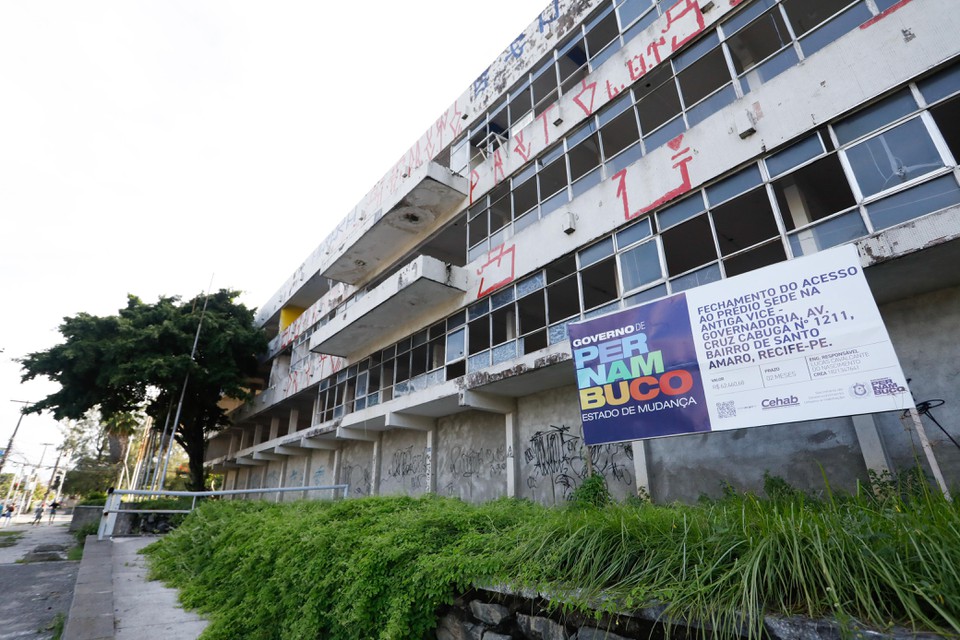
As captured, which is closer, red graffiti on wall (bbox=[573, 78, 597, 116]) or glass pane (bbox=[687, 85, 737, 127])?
glass pane (bbox=[687, 85, 737, 127])

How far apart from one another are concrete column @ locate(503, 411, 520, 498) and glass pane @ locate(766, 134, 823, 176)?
770cm

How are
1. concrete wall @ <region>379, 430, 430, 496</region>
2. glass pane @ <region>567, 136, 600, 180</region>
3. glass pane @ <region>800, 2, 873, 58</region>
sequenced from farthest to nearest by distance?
concrete wall @ <region>379, 430, 430, 496</region> → glass pane @ <region>567, 136, 600, 180</region> → glass pane @ <region>800, 2, 873, 58</region>

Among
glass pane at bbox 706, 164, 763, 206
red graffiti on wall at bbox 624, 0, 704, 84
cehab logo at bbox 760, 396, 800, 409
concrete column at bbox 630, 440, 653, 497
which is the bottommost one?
concrete column at bbox 630, 440, 653, 497

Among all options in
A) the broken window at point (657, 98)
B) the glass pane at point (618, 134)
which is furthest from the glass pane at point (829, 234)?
the glass pane at point (618, 134)

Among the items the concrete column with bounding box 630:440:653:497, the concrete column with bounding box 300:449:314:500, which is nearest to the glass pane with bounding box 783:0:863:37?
the concrete column with bounding box 630:440:653:497

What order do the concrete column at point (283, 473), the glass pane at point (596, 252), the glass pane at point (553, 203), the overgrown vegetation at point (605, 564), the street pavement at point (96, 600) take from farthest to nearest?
the concrete column at point (283, 473) < the glass pane at point (553, 203) < the glass pane at point (596, 252) < the street pavement at point (96, 600) < the overgrown vegetation at point (605, 564)

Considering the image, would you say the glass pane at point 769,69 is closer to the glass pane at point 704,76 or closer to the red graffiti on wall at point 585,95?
the glass pane at point 704,76

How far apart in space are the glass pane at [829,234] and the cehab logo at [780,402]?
2.64 m

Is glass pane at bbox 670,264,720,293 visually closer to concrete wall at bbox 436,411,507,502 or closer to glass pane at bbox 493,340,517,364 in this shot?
glass pane at bbox 493,340,517,364

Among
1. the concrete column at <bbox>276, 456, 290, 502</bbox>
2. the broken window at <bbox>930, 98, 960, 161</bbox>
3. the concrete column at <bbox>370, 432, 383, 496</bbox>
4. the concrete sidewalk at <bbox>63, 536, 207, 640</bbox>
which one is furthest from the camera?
the concrete column at <bbox>276, 456, 290, 502</bbox>

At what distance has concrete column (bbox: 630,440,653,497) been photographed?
28.2ft

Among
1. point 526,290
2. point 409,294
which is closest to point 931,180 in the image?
point 526,290

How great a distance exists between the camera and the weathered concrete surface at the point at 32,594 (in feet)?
19.5

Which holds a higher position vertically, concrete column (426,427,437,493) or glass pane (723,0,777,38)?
glass pane (723,0,777,38)
